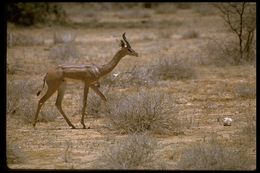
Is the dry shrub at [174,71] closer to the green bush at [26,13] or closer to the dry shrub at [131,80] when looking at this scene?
the dry shrub at [131,80]

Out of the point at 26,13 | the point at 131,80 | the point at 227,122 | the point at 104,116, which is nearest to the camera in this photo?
the point at 227,122

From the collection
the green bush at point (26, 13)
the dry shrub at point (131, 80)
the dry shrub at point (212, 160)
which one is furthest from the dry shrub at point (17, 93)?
the green bush at point (26, 13)

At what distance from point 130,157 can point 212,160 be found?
1.01 metres

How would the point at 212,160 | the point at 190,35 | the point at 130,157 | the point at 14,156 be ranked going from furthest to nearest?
the point at 190,35 → the point at 14,156 → the point at 130,157 → the point at 212,160

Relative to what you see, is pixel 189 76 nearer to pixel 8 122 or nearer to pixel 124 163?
pixel 8 122

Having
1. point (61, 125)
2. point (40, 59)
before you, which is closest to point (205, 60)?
point (40, 59)

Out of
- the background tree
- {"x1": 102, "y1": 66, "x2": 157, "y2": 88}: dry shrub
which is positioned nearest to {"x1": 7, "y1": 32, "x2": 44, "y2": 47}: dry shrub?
the background tree

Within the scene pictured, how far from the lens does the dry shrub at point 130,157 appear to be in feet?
23.9

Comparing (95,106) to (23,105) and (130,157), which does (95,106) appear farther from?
(130,157)

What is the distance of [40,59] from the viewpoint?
19.9m

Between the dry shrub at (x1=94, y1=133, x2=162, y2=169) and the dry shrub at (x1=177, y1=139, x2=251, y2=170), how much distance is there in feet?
1.35

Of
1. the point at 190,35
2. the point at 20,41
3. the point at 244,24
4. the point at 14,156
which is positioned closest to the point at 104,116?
the point at 14,156

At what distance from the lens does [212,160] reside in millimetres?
7160
